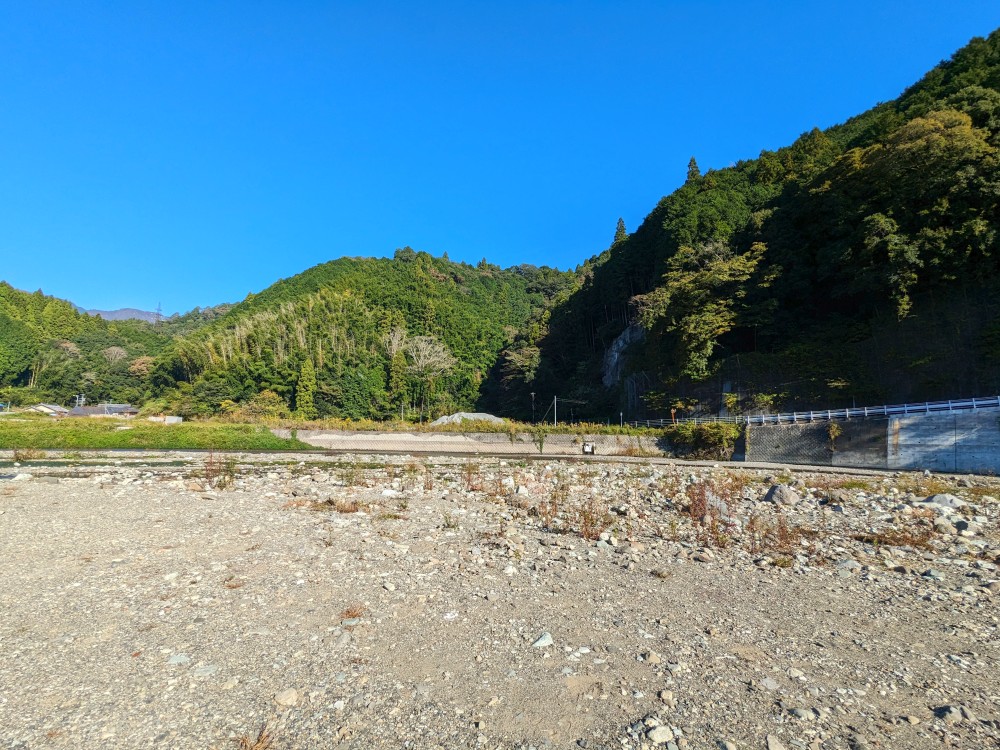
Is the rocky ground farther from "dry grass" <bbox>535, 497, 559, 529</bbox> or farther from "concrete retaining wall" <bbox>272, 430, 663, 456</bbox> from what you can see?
"concrete retaining wall" <bbox>272, 430, 663, 456</bbox>

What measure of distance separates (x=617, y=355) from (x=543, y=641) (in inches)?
1826

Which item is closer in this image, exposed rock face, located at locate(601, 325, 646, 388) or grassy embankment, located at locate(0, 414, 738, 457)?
grassy embankment, located at locate(0, 414, 738, 457)

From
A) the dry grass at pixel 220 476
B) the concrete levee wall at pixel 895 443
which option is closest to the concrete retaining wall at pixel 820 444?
the concrete levee wall at pixel 895 443

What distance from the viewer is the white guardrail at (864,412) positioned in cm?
2130

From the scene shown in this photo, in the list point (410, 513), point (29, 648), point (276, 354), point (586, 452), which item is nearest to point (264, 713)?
point (29, 648)

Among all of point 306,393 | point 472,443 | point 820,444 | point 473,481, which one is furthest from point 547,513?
point 306,393

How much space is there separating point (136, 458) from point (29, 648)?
2691 cm

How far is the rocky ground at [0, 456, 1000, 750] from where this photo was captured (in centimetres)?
366

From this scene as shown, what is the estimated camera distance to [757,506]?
12.6 m

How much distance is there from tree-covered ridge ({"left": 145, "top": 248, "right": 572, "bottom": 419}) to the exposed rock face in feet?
90.6

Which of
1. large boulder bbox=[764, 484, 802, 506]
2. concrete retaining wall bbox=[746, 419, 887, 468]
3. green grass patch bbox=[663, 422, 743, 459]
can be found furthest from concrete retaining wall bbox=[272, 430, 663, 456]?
large boulder bbox=[764, 484, 802, 506]

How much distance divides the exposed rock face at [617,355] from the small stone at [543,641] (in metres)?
40.8

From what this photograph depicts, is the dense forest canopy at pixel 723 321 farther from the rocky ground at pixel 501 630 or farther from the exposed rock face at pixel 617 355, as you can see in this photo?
the rocky ground at pixel 501 630

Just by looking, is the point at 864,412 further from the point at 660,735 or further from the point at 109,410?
the point at 109,410
